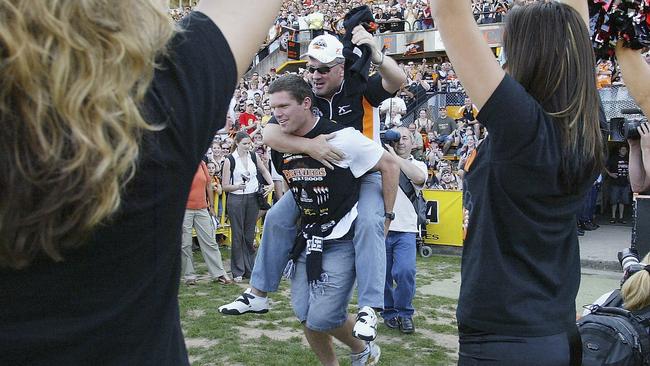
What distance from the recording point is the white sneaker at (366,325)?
3.67m

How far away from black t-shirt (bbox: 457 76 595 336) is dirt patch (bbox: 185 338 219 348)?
4.26 meters

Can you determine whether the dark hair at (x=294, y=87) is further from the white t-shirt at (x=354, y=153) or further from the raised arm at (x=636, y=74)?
the raised arm at (x=636, y=74)

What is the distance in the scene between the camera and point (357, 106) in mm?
3973

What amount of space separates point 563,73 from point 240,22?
107 centimetres

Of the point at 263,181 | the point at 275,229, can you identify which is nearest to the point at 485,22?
the point at 263,181

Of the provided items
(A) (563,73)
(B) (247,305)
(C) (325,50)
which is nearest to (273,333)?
(B) (247,305)

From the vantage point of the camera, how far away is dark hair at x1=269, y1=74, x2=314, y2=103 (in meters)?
3.79

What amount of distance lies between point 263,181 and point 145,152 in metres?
9.18

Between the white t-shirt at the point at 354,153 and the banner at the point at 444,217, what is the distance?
745cm

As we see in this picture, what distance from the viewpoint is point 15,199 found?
0.83 metres

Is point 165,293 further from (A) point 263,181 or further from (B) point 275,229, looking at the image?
(A) point 263,181

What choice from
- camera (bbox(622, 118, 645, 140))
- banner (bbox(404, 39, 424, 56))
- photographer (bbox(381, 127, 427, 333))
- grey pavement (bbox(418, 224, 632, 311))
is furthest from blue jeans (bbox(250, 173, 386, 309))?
banner (bbox(404, 39, 424, 56))

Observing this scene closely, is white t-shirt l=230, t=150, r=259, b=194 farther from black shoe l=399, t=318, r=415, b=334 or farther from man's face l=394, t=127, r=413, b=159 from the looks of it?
black shoe l=399, t=318, r=415, b=334

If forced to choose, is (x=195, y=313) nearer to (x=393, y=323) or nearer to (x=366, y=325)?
(x=393, y=323)
